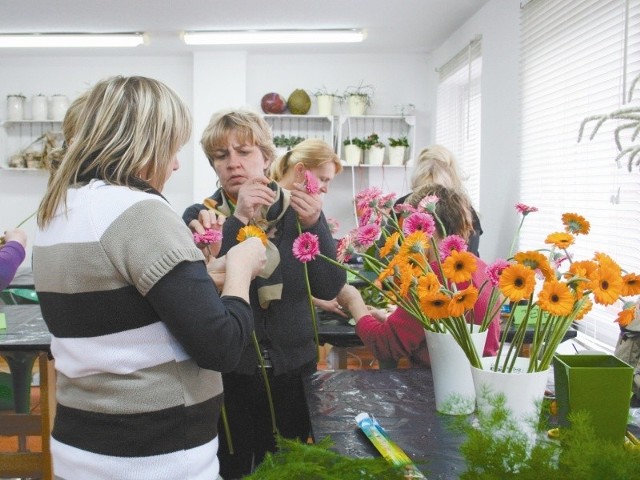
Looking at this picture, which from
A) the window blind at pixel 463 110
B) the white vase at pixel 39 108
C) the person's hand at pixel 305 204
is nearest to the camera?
the person's hand at pixel 305 204

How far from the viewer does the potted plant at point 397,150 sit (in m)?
6.03

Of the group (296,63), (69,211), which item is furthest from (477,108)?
(69,211)

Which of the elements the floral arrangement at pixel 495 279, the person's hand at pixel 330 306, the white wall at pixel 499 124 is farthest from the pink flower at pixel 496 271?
the white wall at pixel 499 124

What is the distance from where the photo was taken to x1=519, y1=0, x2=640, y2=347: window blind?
109 inches

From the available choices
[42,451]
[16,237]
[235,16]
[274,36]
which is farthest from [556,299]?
[274,36]

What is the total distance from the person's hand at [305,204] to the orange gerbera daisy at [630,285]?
2.86ft

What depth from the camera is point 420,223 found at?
3.99ft

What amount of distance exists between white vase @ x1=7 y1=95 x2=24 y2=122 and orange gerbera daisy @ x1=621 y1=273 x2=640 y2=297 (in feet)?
20.7

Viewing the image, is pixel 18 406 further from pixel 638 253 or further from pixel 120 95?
pixel 638 253

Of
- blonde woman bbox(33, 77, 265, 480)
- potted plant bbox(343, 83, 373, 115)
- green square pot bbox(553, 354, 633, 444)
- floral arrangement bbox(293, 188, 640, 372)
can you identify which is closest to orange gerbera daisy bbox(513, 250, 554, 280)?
floral arrangement bbox(293, 188, 640, 372)

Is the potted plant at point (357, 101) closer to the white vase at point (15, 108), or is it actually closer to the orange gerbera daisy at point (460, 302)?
the white vase at point (15, 108)

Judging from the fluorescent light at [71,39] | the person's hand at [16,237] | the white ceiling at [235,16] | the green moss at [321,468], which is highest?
the white ceiling at [235,16]

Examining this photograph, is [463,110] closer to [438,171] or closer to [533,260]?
[438,171]

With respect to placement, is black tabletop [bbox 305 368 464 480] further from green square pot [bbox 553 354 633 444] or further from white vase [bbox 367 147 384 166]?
white vase [bbox 367 147 384 166]
